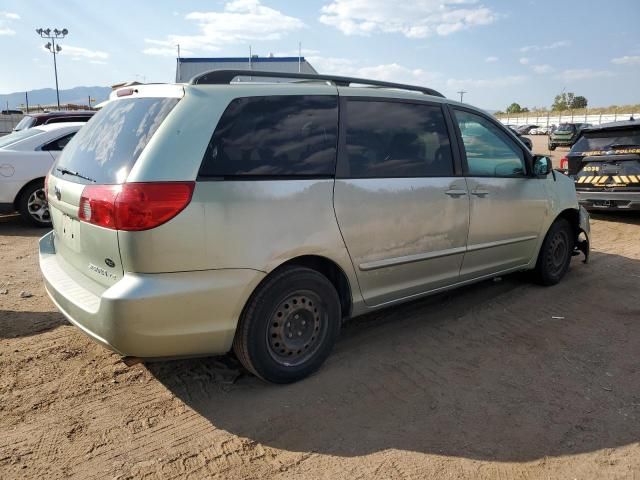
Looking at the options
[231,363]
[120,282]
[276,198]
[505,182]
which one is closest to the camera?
[120,282]

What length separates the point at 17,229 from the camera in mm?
7973

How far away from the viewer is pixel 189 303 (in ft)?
8.89

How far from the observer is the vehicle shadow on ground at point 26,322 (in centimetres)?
398

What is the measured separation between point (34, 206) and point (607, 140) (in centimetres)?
938

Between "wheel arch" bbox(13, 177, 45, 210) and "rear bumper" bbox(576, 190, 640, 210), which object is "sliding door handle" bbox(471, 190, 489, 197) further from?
"wheel arch" bbox(13, 177, 45, 210)

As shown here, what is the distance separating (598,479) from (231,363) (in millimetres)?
2227

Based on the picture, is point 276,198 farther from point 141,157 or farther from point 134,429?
point 134,429

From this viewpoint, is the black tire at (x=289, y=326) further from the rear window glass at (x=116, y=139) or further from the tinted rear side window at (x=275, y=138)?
the rear window glass at (x=116, y=139)

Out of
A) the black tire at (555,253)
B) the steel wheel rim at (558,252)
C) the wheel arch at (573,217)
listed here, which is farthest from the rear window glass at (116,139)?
the wheel arch at (573,217)

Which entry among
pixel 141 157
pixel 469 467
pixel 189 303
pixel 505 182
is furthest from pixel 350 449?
pixel 505 182

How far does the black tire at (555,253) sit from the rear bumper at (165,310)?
136 inches

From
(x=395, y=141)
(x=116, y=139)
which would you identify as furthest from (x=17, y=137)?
(x=395, y=141)

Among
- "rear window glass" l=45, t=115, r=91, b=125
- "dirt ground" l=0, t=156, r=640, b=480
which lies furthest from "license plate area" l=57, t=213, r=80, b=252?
"rear window glass" l=45, t=115, r=91, b=125

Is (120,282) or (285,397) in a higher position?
(120,282)
